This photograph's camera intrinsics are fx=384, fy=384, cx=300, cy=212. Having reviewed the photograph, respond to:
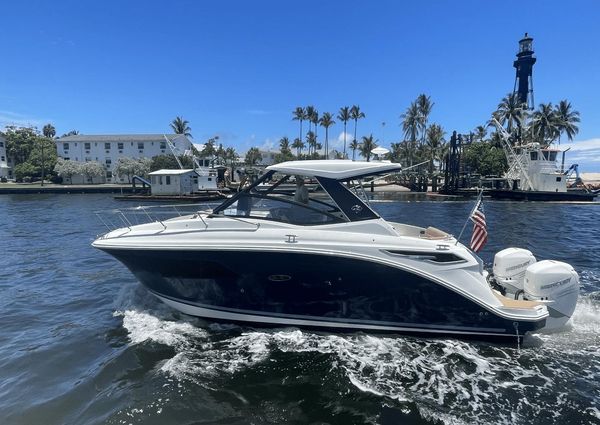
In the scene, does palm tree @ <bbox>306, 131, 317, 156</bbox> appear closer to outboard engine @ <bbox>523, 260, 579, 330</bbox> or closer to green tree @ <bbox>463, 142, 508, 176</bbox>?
green tree @ <bbox>463, 142, 508, 176</bbox>

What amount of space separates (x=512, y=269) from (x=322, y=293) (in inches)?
135

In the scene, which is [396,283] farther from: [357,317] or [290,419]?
[290,419]

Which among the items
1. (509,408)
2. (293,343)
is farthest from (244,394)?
(509,408)

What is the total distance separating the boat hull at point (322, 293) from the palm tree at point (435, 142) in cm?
5953

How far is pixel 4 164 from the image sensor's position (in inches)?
2783

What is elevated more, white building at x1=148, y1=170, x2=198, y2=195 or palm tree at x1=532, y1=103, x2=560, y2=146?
palm tree at x1=532, y1=103, x2=560, y2=146

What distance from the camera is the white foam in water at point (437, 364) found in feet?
14.0

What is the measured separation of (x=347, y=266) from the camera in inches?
209

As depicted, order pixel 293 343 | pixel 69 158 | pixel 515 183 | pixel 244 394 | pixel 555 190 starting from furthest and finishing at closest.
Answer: pixel 69 158
pixel 515 183
pixel 555 190
pixel 293 343
pixel 244 394

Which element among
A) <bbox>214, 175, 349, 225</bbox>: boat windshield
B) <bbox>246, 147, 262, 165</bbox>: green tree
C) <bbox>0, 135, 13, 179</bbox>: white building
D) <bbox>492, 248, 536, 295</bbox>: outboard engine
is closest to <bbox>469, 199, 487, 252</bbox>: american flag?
<bbox>492, 248, 536, 295</bbox>: outboard engine

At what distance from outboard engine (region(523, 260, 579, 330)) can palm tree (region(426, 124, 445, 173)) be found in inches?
2305

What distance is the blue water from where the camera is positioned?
412 centimetres

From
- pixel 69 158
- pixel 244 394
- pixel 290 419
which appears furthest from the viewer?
pixel 69 158

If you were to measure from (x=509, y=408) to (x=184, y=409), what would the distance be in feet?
11.6
